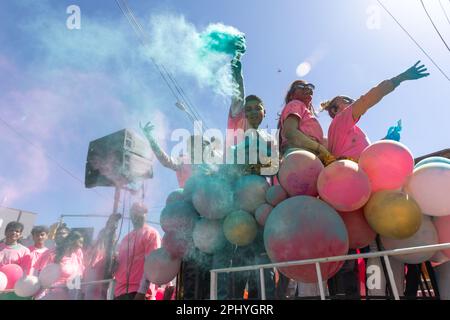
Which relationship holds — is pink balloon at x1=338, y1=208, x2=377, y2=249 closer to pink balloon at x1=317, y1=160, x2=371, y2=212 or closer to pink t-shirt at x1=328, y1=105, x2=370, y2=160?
pink balloon at x1=317, y1=160, x2=371, y2=212

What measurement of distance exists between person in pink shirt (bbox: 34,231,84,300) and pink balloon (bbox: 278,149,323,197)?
245cm

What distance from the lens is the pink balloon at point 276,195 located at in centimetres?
208

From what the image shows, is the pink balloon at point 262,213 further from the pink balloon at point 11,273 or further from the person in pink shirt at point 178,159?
the pink balloon at point 11,273

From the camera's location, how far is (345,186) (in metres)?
1.76

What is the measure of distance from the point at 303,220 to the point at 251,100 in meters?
1.56

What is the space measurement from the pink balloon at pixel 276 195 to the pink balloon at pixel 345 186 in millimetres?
283

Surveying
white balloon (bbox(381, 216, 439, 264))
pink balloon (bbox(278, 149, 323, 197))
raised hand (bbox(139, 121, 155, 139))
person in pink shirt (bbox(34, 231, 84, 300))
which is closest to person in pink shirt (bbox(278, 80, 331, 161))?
pink balloon (bbox(278, 149, 323, 197))

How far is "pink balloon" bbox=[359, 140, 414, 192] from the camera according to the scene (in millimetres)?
1870

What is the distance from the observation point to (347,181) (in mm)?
1771

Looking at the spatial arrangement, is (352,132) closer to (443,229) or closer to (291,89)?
(291,89)

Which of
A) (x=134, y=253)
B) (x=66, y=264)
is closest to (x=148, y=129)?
(x=134, y=253)

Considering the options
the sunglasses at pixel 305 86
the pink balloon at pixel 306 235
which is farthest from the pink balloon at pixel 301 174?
the sunglasses at pixel 305 86

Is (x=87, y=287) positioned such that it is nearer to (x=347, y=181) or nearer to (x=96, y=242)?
(x=96, y=242)

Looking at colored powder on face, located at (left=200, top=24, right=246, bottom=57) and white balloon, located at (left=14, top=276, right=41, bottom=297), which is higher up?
colored powder on face, located at (left=200, top=24, right=246, bottom=57)
